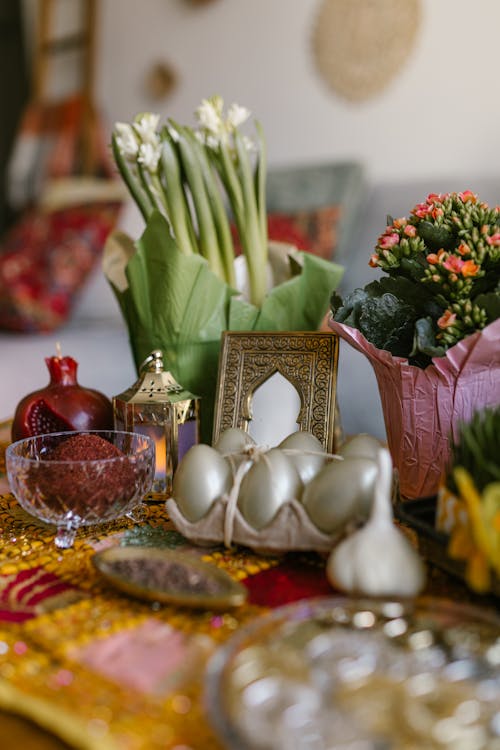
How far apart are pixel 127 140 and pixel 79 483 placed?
0.45 m

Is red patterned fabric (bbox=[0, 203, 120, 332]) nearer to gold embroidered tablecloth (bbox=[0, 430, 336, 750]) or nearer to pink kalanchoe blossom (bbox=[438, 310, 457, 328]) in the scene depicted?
gold embroidered tablecloth (bbox=[0, 430, 336, 750])

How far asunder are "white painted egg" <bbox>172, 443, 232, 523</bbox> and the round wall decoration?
1882 millimetres

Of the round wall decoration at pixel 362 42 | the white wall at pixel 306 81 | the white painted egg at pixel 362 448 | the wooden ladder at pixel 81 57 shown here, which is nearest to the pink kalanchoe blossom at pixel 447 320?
the white painted egg at pixel 362 448

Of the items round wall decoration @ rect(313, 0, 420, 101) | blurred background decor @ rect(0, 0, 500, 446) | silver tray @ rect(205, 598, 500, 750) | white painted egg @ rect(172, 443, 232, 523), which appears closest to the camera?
→ silver tray @ rect(205, 598, 500, 750)

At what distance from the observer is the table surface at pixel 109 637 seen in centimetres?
37

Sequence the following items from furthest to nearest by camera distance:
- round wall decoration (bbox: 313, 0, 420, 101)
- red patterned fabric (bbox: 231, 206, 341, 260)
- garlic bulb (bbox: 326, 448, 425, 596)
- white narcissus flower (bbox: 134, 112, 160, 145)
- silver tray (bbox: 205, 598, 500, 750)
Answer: round wall decoration (bbox: 313, 0, 420, 101) → red patterned fabric (bbox: 231, 206, 341, 260) → white narcissus flower (bbox: 134, 112, 160, 145) → garlic bulb (bbox: 326, 448, 425, 596) → silver tray (bbox: 205, 598, 500, 750)

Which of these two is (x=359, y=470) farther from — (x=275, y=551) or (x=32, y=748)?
(x=32, y=748)

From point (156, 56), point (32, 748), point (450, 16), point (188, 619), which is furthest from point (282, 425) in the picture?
point (156, 56)

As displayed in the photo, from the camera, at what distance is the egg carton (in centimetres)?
52

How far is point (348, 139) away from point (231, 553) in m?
1.95

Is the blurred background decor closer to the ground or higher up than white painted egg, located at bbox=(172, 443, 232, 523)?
higher up

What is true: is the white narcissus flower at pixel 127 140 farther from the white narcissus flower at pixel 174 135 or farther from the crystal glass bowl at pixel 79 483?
the crystal glass bowl at pixel 79 483

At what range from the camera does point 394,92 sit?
216cm

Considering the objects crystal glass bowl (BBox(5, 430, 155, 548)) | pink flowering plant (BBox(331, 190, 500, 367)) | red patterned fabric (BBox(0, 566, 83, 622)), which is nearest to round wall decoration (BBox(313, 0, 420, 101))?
pink flowering plant (BBox(331, 190, 500, 367))
